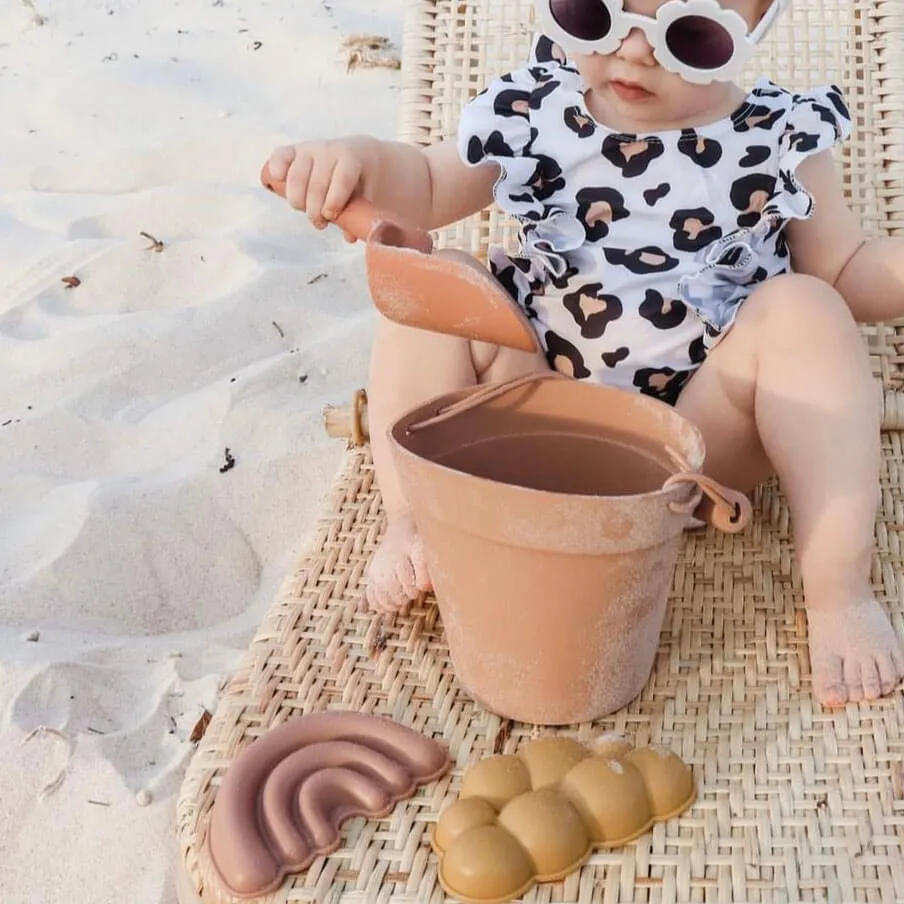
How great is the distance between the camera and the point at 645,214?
1.20 metres

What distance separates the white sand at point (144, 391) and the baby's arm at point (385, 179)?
523 mm

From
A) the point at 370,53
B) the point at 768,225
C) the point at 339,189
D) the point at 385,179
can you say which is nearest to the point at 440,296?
the point at 339,189

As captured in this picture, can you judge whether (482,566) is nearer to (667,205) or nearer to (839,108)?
(667,205)

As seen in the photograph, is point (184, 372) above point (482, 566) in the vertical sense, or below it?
below

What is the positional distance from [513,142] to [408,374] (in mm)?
266

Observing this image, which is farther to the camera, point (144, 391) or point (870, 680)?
point (144, 391)

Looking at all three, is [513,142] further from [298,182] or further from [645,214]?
[298,182]

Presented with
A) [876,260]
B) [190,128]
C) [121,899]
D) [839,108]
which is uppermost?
[839,108]

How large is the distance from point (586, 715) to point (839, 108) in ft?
2.13

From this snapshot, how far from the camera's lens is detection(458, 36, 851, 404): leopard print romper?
1176 millimetres

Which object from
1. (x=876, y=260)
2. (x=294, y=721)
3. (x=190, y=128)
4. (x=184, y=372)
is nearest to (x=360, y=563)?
(x=294, y=721)

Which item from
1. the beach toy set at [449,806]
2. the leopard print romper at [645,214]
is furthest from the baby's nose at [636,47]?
the beach toy set at [449,806]

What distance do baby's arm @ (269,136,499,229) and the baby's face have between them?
0.15 metres

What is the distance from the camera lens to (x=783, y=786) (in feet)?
2.91
